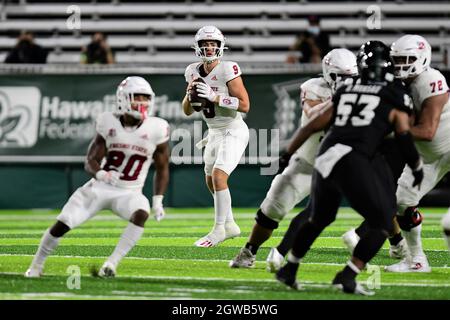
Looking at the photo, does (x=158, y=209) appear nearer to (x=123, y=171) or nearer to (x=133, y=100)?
(x=123, y=171)

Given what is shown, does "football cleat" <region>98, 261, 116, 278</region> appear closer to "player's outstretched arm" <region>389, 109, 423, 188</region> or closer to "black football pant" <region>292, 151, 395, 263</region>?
"black football pant" <region>292, 151, 395, 263</region>

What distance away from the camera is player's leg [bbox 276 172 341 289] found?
583cm

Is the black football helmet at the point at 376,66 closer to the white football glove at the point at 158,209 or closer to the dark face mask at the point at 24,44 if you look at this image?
the white football glove at the point at 158,209

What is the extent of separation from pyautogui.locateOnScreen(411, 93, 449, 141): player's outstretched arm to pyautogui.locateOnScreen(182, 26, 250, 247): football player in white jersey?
1.86 meters

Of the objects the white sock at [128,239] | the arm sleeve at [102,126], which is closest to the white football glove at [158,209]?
the white sock at [128,239]

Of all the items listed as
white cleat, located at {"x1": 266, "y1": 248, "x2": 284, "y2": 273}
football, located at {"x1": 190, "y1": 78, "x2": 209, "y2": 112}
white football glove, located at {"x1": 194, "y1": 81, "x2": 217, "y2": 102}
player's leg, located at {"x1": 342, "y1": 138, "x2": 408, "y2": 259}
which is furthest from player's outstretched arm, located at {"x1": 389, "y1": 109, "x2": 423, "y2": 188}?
football, located at {"x1": 190, "y1": 78, "x2": 209, "y2": 112}

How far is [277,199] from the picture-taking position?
693 cm

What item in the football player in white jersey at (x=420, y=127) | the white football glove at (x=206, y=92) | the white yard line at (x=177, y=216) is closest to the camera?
the football player in white jersey at (x=420, y=127)

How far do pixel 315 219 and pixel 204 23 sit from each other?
1094cm

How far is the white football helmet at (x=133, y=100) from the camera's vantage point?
251 inches

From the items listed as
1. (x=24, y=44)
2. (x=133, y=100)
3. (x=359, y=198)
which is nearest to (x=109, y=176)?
(x=133, y=100)

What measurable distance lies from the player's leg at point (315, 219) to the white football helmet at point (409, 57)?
4.62 feet

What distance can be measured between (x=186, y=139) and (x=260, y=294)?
7.26 m
